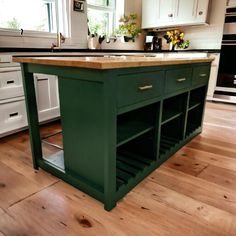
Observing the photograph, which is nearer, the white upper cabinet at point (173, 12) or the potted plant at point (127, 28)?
the white upper cabinet at point (173, 12)

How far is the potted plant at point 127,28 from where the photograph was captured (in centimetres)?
409

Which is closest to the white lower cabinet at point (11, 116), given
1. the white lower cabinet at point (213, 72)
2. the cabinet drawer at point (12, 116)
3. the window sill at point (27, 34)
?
the cabinet drawer at point (12, 116)

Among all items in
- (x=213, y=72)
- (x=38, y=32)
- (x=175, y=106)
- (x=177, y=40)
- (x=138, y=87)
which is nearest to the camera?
(x=138, y=87)

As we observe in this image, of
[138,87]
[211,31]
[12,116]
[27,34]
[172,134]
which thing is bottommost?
[172,134]

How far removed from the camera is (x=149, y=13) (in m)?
4.33

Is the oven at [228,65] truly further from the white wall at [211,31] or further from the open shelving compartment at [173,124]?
the open shelving compartment at [173,124]

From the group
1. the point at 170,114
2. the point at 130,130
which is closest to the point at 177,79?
the point at 170,114

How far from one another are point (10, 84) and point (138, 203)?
170 cm

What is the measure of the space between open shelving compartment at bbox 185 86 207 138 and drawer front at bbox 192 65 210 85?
0.46 ft

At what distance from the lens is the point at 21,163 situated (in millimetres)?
1758

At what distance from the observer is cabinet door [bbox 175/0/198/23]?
12.3 feet

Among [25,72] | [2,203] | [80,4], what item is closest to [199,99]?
[25,72]

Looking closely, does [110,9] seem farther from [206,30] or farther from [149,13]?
[206,30]

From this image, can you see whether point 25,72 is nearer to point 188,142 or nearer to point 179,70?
point 179,70
